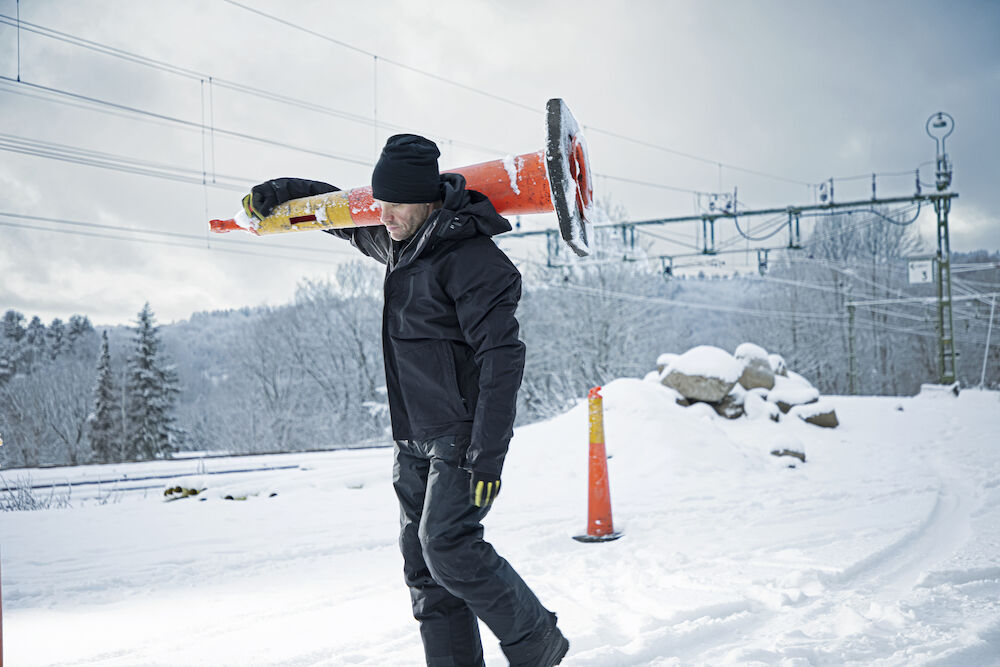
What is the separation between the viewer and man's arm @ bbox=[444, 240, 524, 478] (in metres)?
1.94

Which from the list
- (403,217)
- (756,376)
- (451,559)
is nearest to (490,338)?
(403,217)

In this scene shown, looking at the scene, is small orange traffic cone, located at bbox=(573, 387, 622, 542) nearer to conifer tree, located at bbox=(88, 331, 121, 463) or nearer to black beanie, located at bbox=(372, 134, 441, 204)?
black beanie, located at bbox=(372, 134, 441, 204)

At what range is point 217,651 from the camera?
8.18 feet

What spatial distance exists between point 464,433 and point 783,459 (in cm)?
722

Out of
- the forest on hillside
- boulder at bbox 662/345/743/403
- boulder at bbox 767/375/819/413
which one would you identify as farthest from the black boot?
the forest on hillside

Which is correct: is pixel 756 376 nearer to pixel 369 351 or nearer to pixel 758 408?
pixel 758 408

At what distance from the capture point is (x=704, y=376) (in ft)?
35.7

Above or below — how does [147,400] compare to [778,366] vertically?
below

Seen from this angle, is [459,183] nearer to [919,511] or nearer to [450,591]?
[450,591]

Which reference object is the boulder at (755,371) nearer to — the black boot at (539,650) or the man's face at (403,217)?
the black boot at (539,650)

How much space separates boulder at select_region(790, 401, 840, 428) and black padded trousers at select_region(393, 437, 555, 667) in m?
11.0

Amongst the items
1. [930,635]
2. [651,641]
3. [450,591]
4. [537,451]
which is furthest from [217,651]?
[537,451]

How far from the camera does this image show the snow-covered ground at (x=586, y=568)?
2.46 metres

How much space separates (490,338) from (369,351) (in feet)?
95.8
